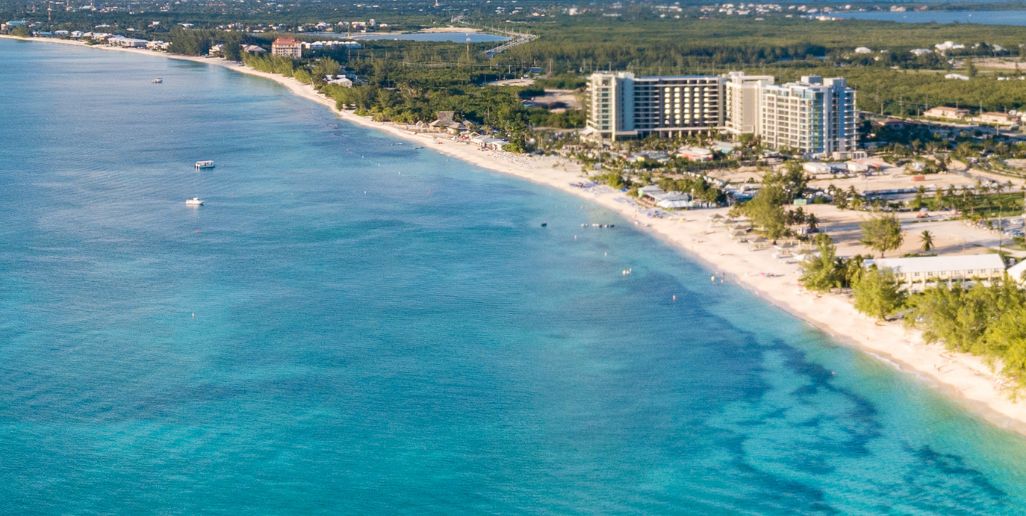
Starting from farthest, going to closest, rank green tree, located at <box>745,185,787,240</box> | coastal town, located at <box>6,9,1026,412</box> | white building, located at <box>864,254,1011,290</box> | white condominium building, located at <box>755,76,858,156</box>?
1. white condominium building, located at <box>755,76,858,156</box>
2. green tree, located at <box>745,185,787,240</box>
3. coastal town, located at <box>6,9,1026,412</box>
4. white building, located at <box>864,254,1011,290</box>

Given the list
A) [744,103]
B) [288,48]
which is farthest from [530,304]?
[288,48]

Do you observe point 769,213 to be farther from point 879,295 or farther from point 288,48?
point 288,48

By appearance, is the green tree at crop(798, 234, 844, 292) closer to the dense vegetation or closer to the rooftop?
the rooftop

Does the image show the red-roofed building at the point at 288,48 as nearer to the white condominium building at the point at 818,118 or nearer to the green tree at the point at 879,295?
the white condominium building at the point at 818,118

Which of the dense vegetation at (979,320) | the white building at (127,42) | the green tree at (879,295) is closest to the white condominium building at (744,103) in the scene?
the green tree at (879,295)

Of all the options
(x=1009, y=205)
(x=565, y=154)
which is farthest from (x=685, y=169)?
(x=1009, y=205)

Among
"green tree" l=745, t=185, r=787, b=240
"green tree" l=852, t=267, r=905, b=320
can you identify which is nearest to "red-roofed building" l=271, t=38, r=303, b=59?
"green tree" l=745, t=185, r=787, b=240

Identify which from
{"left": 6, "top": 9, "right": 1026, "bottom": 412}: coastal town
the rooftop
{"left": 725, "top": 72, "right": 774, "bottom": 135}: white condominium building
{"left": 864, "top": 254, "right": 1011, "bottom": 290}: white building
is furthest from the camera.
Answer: {"left": 725, "top": 72, "right": 774, "bottom": 135}: white condominium building

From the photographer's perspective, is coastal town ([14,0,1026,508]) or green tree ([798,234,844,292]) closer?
coastal town ([14,0,1026,508])
